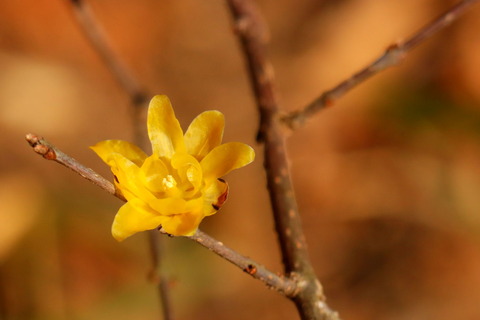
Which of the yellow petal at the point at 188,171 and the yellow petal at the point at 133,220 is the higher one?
the yellow petal at the point at 188,171

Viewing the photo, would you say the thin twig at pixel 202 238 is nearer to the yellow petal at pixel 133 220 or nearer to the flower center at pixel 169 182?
the yellow petal at pixel 133 220

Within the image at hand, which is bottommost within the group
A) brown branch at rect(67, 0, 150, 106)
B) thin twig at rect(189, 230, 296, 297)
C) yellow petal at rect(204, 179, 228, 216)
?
thin twig at rect(189, 230, 296, 297)

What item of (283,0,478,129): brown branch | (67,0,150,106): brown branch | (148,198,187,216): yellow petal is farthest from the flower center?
(67,0,150,106): brown branch

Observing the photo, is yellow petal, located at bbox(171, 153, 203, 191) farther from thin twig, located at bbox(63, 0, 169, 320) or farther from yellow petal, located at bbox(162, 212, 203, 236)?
thin twig, located at bbox(63, 0, 169, 320)

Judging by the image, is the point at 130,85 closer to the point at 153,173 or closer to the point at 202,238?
the point at 153,173

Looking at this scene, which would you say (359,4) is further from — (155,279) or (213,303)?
(155,279)

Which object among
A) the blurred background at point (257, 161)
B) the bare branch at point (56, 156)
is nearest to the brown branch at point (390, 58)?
the bare branch at point (56, 156)
